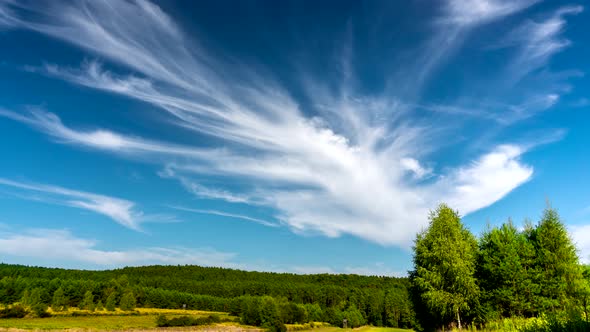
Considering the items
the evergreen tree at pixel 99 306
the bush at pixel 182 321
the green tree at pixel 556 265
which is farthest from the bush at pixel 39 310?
the green tree at pixel 556 265

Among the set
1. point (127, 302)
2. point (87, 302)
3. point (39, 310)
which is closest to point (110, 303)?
point (127, 302)

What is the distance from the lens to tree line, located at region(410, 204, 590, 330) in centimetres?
3788

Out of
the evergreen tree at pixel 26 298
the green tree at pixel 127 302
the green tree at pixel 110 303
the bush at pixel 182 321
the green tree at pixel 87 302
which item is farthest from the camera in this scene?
the green tree at pixel 127 302

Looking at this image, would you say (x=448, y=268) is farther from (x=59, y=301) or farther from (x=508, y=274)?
(x=59, y=301)

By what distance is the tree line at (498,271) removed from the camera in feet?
124

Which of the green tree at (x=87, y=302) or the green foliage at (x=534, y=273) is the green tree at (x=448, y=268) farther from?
the green tree at (x=87, y=302)

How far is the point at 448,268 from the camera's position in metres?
40.8

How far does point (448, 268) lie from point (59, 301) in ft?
422

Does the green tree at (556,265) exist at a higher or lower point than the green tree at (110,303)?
higher

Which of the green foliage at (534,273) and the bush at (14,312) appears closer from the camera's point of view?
the green foliage at (534,273)

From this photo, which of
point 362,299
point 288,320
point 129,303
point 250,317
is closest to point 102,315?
point 129,303

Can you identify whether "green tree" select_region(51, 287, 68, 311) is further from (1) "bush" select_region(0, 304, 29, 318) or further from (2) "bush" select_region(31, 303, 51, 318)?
(1) "bush" select_region(0, 304, 29, 318)

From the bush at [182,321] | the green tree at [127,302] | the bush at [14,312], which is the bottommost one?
the bush at [14,312]

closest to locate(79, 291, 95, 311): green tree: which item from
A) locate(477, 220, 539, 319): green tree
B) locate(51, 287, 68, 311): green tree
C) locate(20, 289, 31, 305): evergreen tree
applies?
locate(51, 287, 68, 311): green tree
